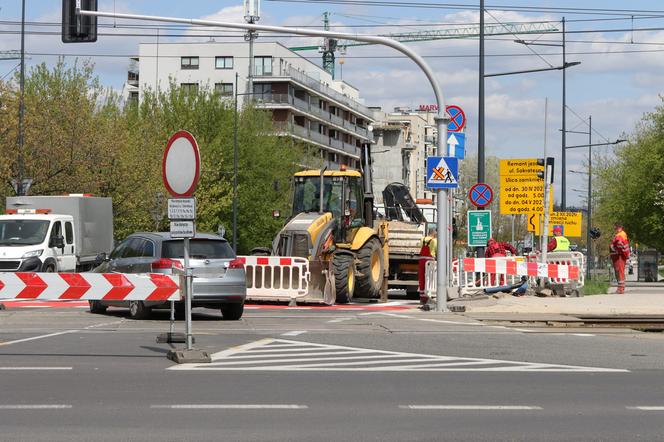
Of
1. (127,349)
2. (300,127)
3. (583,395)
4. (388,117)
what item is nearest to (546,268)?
(127,349)

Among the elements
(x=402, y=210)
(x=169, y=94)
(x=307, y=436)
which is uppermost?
(x=169, y=94)

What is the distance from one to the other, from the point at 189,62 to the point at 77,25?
280ft

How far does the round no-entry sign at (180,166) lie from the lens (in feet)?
46.5

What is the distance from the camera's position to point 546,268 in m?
28.5

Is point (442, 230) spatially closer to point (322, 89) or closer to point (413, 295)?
point (413, 295)

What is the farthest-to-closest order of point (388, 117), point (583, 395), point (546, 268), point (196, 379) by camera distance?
point (388, 117) < point (546, 268) < point (196, 379) < point (583, 395)

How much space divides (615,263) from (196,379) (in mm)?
22666

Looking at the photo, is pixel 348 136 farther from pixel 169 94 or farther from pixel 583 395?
pixel 583 395

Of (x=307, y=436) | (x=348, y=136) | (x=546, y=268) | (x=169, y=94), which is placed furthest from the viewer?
(x=348, y=136)

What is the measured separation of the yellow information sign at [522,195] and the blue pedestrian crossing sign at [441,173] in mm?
13189

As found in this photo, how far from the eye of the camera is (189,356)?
1350 centimetres

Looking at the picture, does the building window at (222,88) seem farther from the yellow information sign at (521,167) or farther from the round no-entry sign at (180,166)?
the round no-entry sign at (180,166)

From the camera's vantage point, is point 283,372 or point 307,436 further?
point 283,372

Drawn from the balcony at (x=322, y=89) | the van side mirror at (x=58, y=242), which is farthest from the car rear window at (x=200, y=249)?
the balcony at (x=322, y=89)
